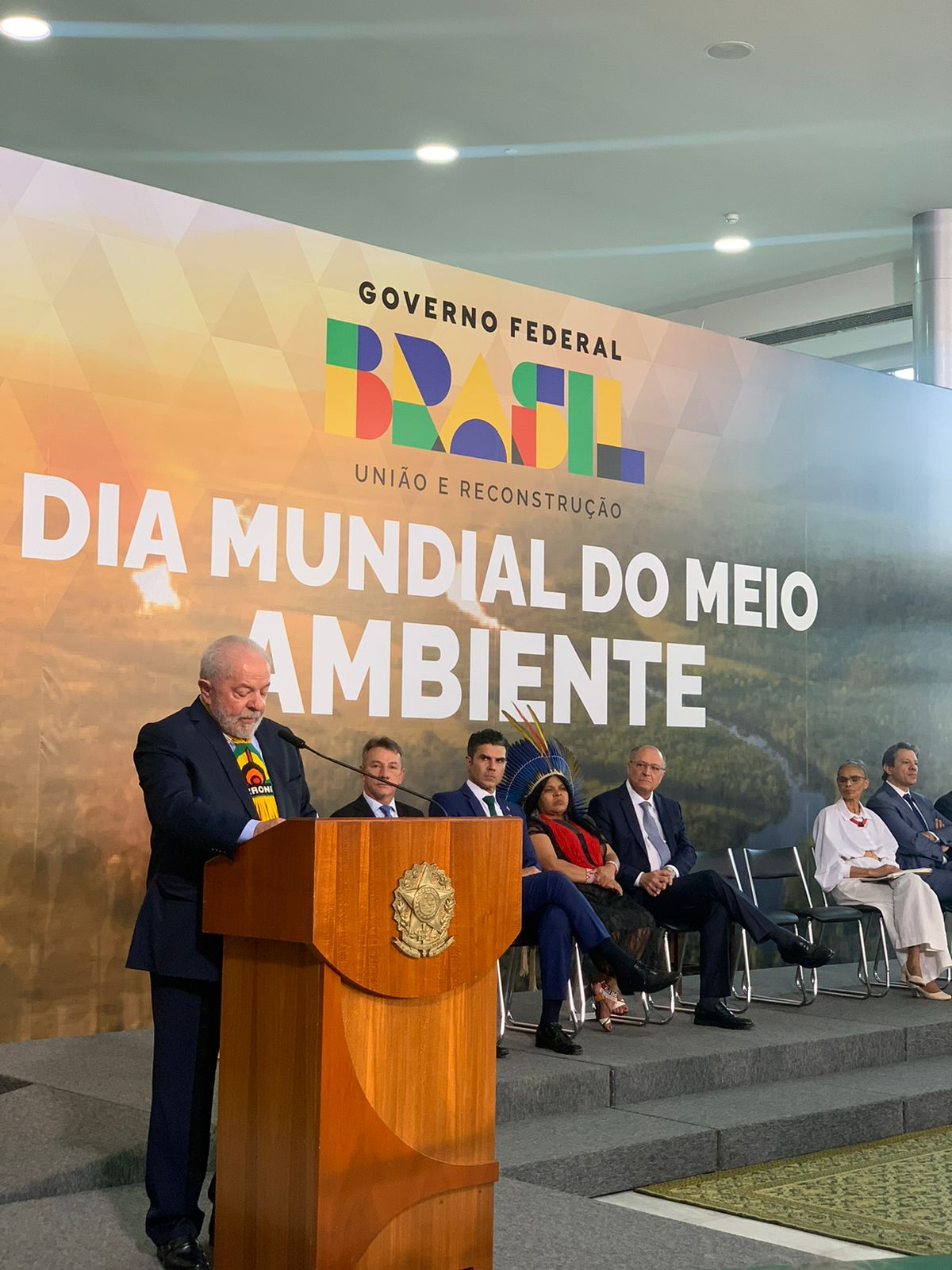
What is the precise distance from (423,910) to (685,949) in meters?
5.19

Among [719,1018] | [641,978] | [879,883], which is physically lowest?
[719,1018]

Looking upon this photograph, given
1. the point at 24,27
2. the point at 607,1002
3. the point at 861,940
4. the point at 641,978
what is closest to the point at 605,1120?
the point at 641,978

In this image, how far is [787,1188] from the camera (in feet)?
15.3

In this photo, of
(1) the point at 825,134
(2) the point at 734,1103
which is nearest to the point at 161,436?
(2) the point at 734,1103

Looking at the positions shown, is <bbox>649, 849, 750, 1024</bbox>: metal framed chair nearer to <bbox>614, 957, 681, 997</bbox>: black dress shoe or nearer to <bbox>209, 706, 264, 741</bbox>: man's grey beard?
<bbox>614, 957, 681, 997</bbox>: black dress shoe

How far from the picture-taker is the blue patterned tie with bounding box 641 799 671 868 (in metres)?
6.72

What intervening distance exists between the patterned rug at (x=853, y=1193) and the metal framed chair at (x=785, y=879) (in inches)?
59.6

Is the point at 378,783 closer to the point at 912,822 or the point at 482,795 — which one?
the point at 482,795

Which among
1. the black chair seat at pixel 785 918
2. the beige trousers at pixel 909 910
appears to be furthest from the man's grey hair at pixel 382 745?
the beige trousers at pixel 909 910

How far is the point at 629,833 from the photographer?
6629mm

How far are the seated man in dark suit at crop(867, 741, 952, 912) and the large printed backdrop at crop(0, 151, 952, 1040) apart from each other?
520 millimetres

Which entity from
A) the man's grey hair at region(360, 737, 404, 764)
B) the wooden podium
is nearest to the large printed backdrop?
the man's grey hair at region(360, 737, 404, 764)

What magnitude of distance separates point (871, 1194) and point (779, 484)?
4.58 metres

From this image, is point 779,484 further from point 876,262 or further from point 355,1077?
point 355,1077
